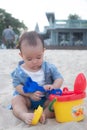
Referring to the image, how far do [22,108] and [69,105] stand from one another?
0.38 m

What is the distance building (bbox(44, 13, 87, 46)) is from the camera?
2902cm

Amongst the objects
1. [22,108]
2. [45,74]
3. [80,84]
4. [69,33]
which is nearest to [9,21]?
[69,33]

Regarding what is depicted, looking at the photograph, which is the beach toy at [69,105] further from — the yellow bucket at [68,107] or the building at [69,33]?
the building at [69,33]

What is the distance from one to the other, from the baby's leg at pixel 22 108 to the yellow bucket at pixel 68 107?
203 millimetres

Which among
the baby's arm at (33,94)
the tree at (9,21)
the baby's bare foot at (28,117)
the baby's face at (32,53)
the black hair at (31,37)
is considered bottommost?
the tree at (9,21)

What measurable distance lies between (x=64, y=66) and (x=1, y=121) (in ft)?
13.6

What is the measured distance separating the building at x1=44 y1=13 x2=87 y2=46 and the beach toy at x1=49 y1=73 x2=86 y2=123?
2596 cm

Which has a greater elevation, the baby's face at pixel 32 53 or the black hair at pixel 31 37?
the black hair at pixel 31 37

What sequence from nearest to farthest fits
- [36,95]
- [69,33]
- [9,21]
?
[36,95], [69,33], [9,21]

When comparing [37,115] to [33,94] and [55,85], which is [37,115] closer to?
[33,94]

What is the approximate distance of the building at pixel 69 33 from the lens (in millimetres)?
29016

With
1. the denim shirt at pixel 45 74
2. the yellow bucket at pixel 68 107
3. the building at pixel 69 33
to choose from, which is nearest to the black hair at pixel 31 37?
the denim shirt at pixel 45 74

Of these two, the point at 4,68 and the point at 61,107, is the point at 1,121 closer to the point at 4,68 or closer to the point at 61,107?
the point at 61,107

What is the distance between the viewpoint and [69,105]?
2.65 m
